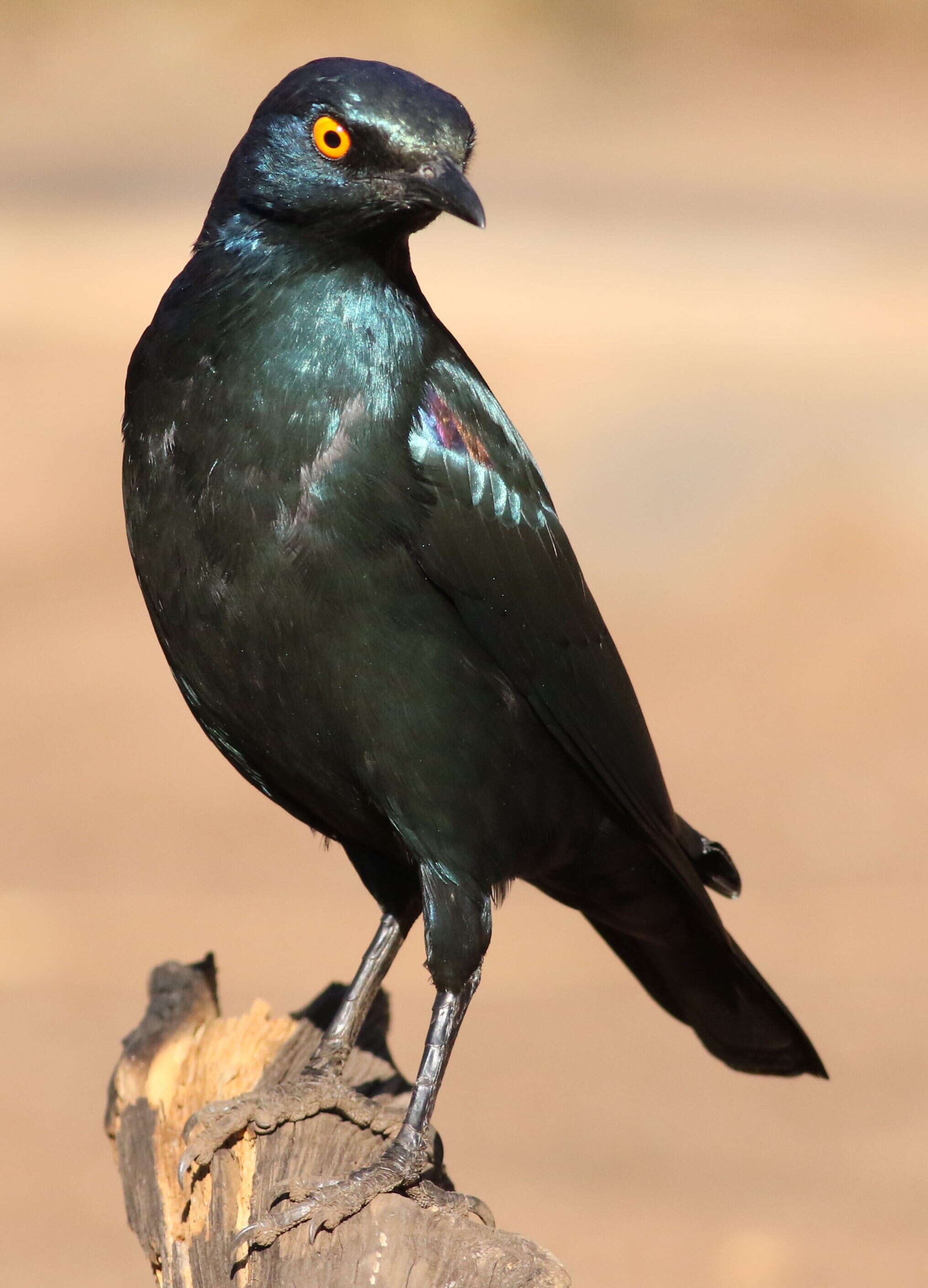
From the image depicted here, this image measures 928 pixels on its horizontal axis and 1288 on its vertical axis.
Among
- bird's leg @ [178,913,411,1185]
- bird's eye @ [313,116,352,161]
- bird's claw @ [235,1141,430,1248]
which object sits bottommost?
bird's claw @ [235,1141,430,1248]

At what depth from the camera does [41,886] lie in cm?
1024

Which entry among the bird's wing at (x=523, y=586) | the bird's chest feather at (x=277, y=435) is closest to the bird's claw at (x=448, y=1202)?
the bird's wing at (x=523, y=586)

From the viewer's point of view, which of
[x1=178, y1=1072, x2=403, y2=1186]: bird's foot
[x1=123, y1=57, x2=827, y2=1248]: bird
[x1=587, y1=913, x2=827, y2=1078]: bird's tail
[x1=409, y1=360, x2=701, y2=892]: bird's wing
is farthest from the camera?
[x1=587, y1=913, x2=827, y2=1078]: bird's tail

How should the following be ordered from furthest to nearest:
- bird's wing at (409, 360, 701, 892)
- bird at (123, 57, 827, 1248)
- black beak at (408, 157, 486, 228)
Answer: bird's wing at (409, 360, 701, 892) → bird at (123, 57, 827, 1248) → black beak at (408, 157, 486, 228)

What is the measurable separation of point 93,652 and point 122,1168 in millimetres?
9697

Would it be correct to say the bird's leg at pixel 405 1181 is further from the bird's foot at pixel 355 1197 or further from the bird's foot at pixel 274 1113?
the bird's foot at pixel 274 1113

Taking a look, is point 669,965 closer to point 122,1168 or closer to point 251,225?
point 122,1168

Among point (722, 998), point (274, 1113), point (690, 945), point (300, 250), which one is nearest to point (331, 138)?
point (300, 250)

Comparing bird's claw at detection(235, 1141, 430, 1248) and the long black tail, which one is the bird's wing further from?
bird's claw at detection(235, 1141, 430, 1248)

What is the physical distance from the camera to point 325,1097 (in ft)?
13.5

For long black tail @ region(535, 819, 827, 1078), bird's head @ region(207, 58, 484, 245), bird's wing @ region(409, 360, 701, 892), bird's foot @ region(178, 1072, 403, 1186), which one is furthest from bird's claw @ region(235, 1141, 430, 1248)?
bird's head @ region(207, 58, 484, 245)

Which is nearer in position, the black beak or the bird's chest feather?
the black beak

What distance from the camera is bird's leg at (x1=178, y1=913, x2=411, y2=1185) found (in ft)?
13.0

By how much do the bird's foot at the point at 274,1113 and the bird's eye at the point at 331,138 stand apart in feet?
7.21
